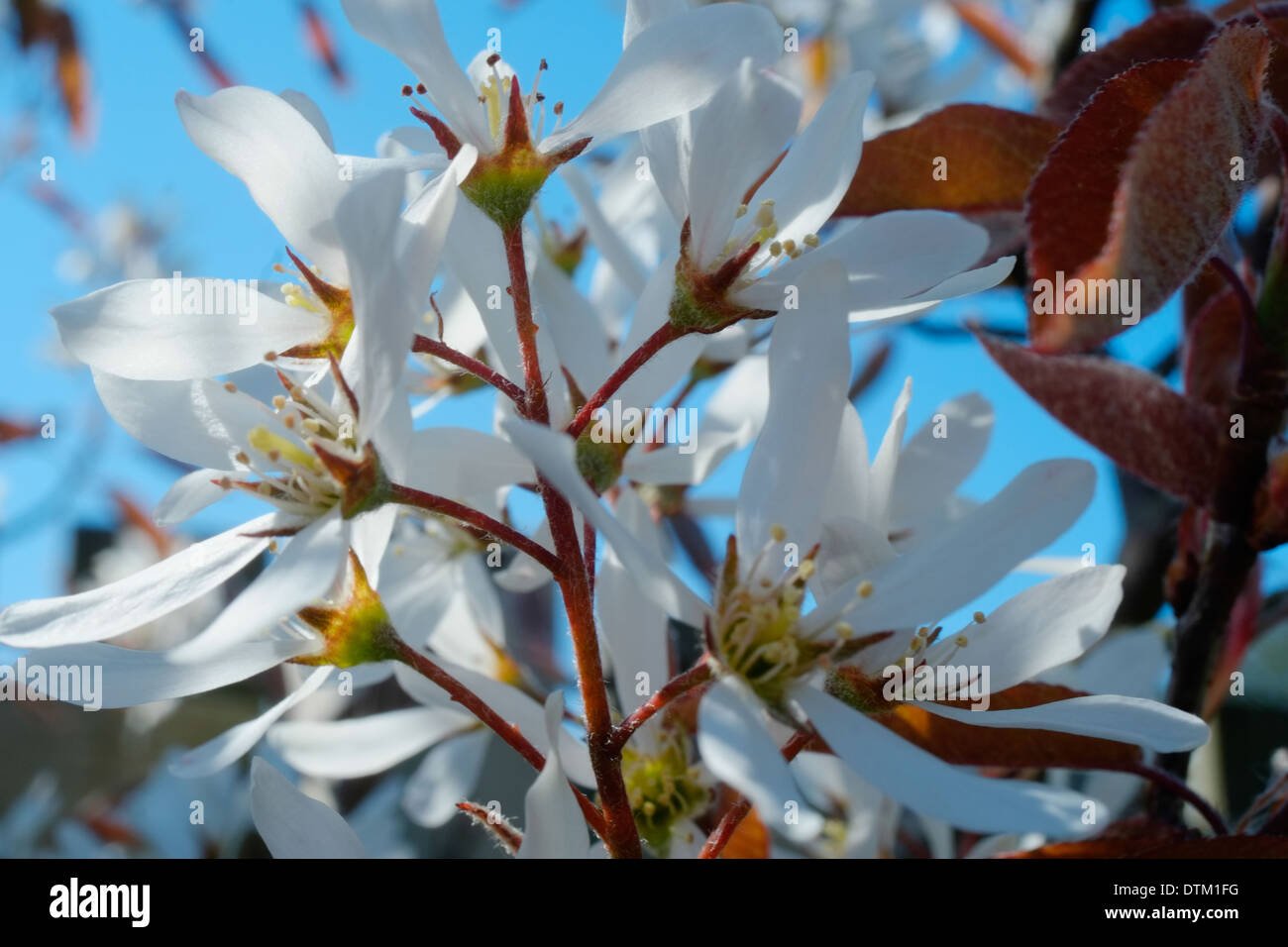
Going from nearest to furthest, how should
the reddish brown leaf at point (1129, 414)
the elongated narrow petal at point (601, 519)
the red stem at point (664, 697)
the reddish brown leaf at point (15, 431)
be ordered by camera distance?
the elongated narrow petal at point (601, 519) < the red stem at point (664, 697) < the reddish brown leaf at point (1129, 414) < the reddish brown leaf at point (15, 431)

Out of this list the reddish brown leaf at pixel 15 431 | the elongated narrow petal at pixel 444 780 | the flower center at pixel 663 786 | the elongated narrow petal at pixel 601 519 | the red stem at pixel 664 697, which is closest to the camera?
the elongated narrow petal at pixel 601 519

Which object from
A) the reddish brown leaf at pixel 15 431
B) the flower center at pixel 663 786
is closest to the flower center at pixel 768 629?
the flower center at pixel 663 786

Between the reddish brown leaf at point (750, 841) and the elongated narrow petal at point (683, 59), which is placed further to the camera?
the reddish brown leaf at point (750, 841)

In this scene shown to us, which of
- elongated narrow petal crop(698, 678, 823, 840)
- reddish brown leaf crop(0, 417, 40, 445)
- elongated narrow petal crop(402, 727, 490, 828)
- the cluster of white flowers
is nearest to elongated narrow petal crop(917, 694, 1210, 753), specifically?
the cluster of white flowers

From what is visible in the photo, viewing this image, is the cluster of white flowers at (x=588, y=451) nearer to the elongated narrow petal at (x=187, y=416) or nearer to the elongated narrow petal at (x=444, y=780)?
the elongated narrow petal at (x=187, y=416)

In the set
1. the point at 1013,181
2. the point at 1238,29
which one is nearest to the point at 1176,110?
the point at 1238,29

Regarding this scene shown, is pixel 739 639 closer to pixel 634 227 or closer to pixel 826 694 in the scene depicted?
pixel 826 694
